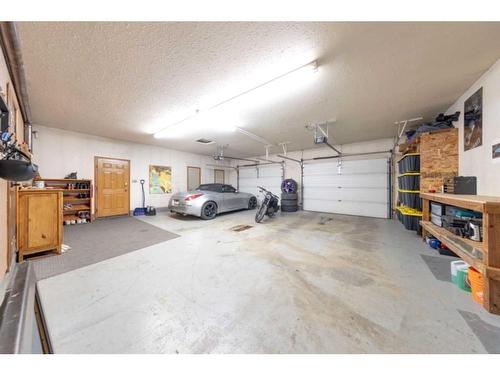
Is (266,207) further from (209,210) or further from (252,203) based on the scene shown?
(252,203)

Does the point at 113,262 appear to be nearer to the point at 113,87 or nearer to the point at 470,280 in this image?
the point at 113,87

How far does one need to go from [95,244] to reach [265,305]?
132 inches

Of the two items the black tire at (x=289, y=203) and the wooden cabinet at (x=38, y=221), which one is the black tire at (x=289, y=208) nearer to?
the black tire at (x=289, y=203)

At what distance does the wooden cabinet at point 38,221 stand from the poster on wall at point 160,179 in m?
4.25

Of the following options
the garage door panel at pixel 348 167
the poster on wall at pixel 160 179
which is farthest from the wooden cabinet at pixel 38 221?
the garage door panel at pixel 348 167

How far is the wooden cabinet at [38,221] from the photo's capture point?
2.37m

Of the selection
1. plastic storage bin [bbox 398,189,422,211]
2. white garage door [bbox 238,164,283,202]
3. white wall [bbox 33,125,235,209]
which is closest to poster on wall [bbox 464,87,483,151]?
plastic storage bin [bbox 398,189,422,211]

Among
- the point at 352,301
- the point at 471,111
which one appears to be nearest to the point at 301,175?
the point at 471,111

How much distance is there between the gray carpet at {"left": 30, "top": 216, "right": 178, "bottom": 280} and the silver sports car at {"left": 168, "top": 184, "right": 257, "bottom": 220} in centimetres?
110

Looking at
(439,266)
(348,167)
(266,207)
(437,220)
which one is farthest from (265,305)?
(348,167)

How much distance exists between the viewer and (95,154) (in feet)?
17.7

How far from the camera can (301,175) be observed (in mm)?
7652

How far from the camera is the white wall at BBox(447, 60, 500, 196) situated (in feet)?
7.13

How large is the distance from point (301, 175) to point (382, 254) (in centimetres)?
522
